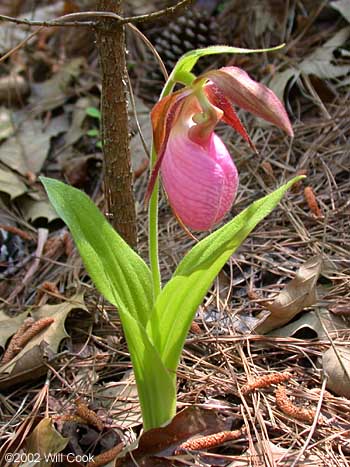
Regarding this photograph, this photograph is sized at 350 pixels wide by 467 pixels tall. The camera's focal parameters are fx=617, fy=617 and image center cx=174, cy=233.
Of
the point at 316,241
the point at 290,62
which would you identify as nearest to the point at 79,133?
the point at 290,62

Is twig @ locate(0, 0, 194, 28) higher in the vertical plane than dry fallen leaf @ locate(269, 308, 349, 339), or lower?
higher

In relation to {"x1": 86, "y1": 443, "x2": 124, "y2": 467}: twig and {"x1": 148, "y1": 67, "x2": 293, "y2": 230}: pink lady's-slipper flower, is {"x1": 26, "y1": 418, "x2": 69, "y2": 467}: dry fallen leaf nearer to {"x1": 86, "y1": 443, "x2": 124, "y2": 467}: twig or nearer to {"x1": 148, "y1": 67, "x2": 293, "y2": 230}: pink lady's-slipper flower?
{"x1": 86, "y1": 443, "x2": 124, "y2": 467}: twig

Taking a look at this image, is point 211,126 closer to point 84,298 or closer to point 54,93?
point 84,298

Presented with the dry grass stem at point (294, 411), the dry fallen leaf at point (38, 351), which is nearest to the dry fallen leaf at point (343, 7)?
the dry fallen leaf at point (38, 351)

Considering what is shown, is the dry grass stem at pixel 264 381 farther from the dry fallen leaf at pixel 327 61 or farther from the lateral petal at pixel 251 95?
the dry fallen leaf at pixel 327 61

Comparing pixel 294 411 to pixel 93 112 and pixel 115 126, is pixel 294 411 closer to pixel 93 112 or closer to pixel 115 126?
pixel 115 126

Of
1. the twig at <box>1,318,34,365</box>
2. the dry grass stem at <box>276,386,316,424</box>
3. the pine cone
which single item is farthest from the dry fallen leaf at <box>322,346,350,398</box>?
the pine cone
